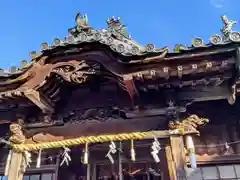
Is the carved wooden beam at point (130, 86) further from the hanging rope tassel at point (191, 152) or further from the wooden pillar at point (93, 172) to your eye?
the wooden pillar at point (93, 172)

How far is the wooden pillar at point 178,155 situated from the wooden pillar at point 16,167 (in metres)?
3.69

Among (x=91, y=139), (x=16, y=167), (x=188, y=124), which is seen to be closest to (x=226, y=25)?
(x=188, y=124)

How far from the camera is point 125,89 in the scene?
621 centimetres

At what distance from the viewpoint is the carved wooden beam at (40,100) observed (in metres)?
6.13

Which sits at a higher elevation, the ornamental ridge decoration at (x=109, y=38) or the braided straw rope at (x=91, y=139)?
the ornamental ridge decoration at (x=109, y=38)

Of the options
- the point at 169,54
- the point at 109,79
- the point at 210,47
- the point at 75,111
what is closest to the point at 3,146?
Result: the point at 75,111

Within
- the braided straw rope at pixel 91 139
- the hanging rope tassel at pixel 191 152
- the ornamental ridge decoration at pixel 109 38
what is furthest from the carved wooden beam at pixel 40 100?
the hanging rope tassel at pixel 191 152

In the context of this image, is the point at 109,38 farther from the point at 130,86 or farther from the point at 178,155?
the point at 178,155

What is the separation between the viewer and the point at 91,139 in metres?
6.33

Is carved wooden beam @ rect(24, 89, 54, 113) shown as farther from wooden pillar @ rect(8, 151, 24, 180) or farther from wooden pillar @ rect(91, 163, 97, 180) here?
wooden pillar @ rect(91, 163, 97, 180)

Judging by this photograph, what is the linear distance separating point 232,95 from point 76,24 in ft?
19.6

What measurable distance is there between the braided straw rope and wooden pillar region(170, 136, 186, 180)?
0.22 m

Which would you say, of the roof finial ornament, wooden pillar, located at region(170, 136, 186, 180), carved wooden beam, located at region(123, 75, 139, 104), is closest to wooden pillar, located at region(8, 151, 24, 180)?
carved wooden beam, located at region(123, 75, 139, 104)

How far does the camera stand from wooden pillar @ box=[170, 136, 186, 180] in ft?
18.4
